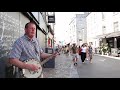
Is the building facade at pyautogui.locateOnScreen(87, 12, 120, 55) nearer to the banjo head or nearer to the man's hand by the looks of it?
the banjo head

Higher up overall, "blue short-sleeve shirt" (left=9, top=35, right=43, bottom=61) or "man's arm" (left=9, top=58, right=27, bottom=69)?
"blue short-sleeve shirt" (left=9, top=35, right=43, bottom=61)

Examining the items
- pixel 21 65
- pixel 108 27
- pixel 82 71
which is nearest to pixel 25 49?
pixel 21 65

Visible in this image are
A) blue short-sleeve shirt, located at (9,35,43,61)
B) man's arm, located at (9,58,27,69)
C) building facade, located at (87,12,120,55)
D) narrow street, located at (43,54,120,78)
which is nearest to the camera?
man's arm, located at (9,58,27,69)

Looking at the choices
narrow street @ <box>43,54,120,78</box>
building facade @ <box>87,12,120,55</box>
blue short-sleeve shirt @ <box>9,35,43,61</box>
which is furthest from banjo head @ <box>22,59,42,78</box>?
building facade @ <box>87,12,120,55</box>

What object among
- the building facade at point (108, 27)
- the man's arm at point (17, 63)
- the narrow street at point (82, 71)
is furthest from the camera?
the building facade at point (108, 27)

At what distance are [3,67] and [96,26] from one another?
139 feet

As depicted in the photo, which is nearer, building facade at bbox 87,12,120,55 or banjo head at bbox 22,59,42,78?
banjo head at bbox 22,59,42,78

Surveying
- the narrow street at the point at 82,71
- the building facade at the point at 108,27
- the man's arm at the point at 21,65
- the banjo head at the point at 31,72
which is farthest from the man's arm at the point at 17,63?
the building facade at the point at 108,27

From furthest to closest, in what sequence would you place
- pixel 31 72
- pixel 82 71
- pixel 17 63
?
pixel 82 71 → pixel 31 72 → pixel 17 63

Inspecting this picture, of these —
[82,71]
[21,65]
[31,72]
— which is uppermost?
[21,65]

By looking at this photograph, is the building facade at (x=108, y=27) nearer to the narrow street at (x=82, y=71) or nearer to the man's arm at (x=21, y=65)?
the narrow street at (x=82, y=71)

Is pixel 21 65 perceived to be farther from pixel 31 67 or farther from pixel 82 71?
pixel 82 71
